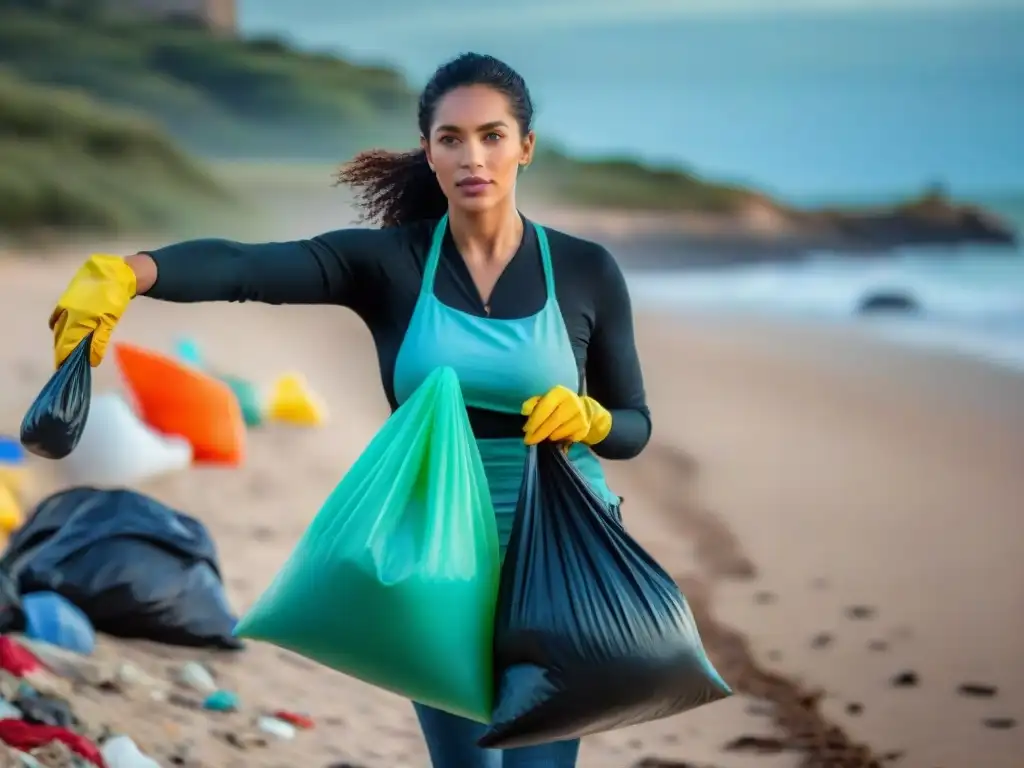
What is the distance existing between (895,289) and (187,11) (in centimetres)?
955

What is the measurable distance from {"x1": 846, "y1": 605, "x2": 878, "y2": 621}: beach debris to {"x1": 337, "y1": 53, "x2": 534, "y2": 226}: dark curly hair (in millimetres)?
2653

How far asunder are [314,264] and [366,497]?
324 millimetres

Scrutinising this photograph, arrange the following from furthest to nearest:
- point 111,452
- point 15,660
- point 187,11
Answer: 1. point 187,11
2. point 111,452
3. point 15,660

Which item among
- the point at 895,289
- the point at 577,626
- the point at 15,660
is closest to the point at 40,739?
the point at 15,660

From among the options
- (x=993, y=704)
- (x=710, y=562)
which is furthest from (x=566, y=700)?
(x=710, y=562)

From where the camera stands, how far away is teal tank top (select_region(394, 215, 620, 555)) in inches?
74.4

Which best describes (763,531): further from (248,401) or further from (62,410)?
(62,410)

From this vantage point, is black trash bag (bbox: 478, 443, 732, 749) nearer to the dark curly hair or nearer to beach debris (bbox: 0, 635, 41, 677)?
the dark curly hair

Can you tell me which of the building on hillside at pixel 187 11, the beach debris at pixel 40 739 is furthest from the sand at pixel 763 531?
the building on hillside at pixel 187 11

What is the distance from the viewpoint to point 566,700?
178cm

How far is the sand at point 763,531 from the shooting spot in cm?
346

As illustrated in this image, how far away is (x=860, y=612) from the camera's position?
4.42 meters

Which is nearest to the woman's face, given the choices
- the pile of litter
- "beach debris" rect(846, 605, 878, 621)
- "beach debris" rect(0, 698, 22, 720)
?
the pile of litter

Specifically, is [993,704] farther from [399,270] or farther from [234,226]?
[234,226]
